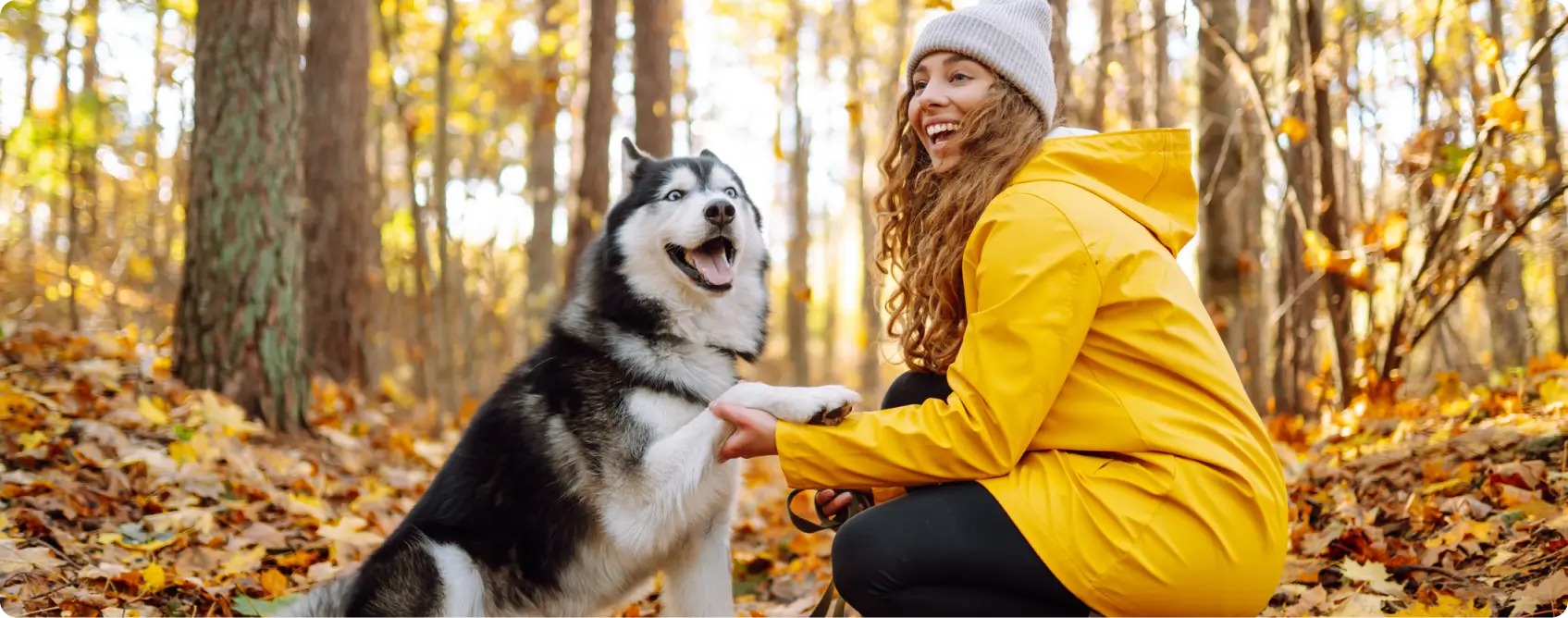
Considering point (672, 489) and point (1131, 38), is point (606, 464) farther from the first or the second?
point (1131, 38)

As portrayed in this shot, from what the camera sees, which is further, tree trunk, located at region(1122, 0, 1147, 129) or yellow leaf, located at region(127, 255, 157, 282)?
yellow leaf, located at region(127, 255, 157, 282)

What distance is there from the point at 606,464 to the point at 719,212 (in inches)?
33.6

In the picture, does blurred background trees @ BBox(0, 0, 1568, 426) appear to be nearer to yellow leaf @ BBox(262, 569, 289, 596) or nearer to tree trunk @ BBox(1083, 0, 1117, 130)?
tree trunk @ BBox(1083, 0, 1117, 130)

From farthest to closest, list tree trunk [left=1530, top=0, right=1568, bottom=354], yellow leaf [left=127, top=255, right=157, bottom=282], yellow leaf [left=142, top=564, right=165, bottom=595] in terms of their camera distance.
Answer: yellow leaf [left=127, top=255, right=157, bottom=282]
tree trunk [left=1530, top=0, right=1568, bottom=354]
yellow leaf [left=142, top=564, right=165, bottom=595]

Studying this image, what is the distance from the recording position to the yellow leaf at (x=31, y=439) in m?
3.62

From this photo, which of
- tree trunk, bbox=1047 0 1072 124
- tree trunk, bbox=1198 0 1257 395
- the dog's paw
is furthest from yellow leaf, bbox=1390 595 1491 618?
tree trunk, bbox=1198 0 1257 395

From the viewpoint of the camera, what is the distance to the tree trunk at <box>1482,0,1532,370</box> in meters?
5.08

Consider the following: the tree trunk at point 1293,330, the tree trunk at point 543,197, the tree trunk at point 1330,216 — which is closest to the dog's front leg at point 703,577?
the tree trunk at point 1330,216

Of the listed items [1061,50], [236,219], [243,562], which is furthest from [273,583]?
[1061,50]

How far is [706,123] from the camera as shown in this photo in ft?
85.9

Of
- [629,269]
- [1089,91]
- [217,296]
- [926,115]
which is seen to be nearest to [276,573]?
[629,269]

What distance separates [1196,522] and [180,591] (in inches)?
114

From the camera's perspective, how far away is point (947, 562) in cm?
205

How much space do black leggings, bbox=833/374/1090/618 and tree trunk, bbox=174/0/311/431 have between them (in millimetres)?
3782
